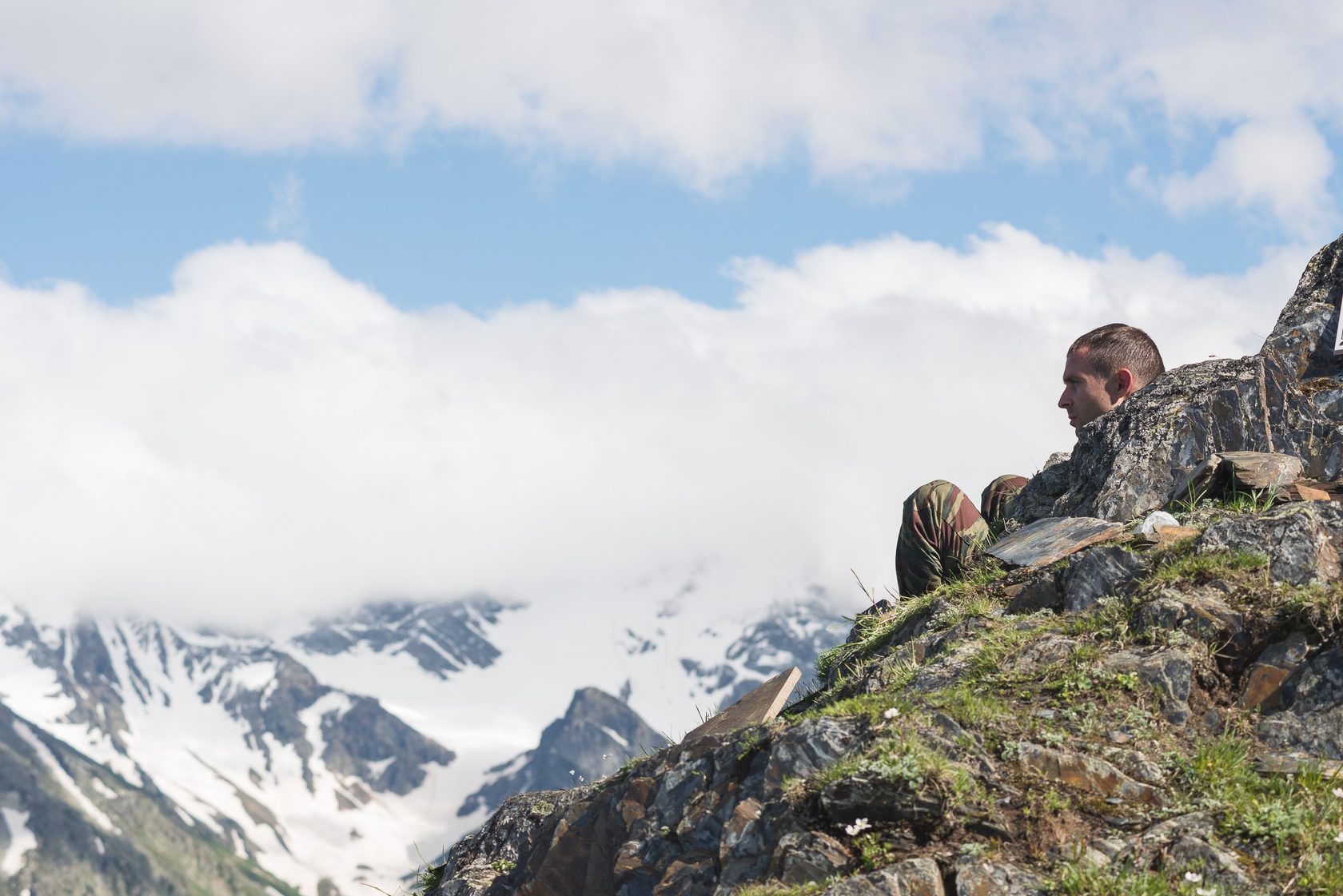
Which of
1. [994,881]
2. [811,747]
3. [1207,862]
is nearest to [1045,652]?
[811,747]

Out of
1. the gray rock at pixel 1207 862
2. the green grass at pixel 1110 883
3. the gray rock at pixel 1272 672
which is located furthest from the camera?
the gray rock at pixel 1272 672

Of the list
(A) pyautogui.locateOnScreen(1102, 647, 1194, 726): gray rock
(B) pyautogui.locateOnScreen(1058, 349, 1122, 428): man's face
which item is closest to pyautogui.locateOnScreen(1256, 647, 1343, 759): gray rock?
(A) pyautogui.locateOnScreen(1102, 647, 1194, 726): gray rock

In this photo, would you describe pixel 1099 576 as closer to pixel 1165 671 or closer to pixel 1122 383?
pixel 1165 671

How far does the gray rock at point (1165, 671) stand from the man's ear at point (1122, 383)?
5.17m

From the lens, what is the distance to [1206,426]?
13508mm

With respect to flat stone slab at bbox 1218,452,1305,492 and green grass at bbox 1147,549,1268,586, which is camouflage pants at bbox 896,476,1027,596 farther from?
green grass at bbox 1147,549,1268,586

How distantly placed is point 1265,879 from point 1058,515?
5.79m

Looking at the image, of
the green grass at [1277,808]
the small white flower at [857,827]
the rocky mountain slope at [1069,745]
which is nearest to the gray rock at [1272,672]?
the rocky mountain slope at [1069,745]

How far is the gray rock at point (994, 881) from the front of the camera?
8.35 m

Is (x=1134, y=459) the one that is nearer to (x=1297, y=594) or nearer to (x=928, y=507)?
(x=928, y=507)

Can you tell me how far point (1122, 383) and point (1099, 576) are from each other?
4.17 m

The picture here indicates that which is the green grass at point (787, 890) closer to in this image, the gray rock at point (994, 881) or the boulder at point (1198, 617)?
the gray rock at point (994, 881)

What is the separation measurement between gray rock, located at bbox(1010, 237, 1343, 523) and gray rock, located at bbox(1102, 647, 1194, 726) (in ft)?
9.74

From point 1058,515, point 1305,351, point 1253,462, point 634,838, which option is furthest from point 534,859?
point 1305,351
